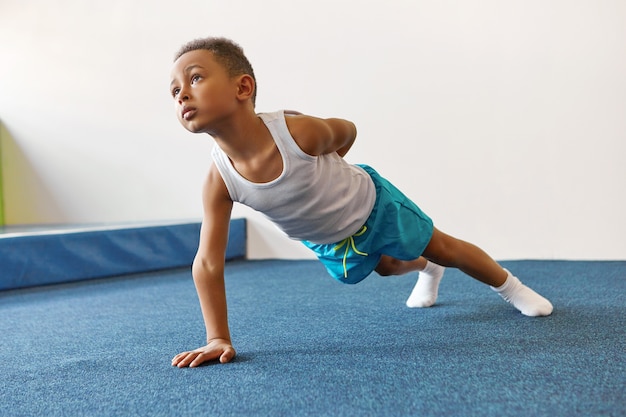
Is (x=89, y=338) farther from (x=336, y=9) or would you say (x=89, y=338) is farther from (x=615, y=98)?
(x=615, y=98)

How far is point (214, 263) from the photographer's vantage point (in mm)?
1283

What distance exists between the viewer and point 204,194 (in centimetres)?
132

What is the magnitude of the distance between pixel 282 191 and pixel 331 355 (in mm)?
320

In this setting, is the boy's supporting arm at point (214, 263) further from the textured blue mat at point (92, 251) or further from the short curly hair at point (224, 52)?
the textured blue mat at point (92, 251)

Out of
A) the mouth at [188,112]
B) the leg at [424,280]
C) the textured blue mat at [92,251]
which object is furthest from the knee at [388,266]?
the textured blue mat at [92,251]


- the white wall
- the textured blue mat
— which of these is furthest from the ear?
the white wall

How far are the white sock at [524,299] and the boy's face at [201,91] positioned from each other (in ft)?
2.46

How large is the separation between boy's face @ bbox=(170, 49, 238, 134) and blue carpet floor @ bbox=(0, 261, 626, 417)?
17.2 inches

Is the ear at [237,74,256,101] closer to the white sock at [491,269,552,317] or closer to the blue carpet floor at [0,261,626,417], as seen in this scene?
the blue carpet floor at [0,261,626,417]

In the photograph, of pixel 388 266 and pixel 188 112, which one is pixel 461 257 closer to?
pixel 388 266

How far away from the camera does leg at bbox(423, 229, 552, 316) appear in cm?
145

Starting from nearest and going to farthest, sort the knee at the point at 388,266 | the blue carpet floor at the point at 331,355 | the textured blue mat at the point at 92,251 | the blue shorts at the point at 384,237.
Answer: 1. the blue carpet floor at the point at 331,355
2. the blue shorts at the point at 384,237
3. the knee at the point at 388,266
4. the textured blue mat at the point at 92,251

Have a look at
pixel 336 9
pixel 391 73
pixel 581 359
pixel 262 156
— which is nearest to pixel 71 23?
pixel 336 9

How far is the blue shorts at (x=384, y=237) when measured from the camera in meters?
1.39
